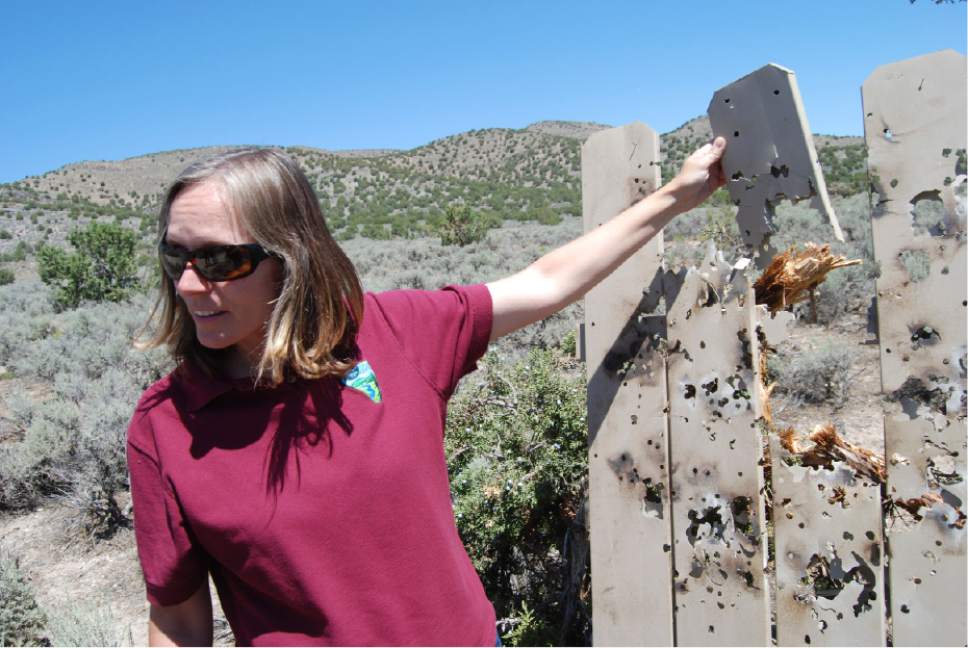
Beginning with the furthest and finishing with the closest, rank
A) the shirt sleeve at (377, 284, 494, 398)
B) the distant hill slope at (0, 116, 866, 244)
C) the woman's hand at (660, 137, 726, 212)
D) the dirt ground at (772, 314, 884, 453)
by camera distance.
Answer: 1. the distant hill slope at (0, 116, 866, 244)
2. the dirt ground at (772, 314, 884, 453)
3. the woman's hand at (660, 137, 726, 212)
4. the shirt sleeve at (377, 284, 494, 398)

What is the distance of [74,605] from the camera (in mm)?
3822

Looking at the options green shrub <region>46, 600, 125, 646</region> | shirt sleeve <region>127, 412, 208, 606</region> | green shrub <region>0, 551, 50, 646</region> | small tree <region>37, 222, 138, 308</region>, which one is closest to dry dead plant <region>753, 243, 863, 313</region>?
shirt sleeve <region>127, 412, 208, 606</region>

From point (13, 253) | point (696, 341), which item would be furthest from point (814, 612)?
point (13, 253)

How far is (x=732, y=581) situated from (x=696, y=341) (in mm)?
721

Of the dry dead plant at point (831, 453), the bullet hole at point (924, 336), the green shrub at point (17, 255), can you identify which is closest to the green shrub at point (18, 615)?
the dry dead plant at point (831, 453)

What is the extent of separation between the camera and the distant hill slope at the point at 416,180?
34656mm

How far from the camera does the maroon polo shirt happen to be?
130cm

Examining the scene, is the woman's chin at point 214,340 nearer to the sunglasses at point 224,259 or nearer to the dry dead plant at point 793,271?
the sunglasses at point 224,259

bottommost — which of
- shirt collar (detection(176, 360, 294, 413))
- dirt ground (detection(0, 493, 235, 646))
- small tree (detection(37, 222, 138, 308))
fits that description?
dirt ground (detection(0, 493, 235, 646))

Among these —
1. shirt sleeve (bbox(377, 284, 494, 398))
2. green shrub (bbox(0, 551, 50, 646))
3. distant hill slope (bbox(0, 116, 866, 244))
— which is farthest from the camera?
distant hill slope (bbox(0, 116, 866, 244))

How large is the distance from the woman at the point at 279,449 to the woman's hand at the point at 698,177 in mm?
846

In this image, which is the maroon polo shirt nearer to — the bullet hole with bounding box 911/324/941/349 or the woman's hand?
the woman's hand

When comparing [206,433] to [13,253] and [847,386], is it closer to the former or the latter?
[847,386]

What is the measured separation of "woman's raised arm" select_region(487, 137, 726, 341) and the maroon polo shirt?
37 centimetres
